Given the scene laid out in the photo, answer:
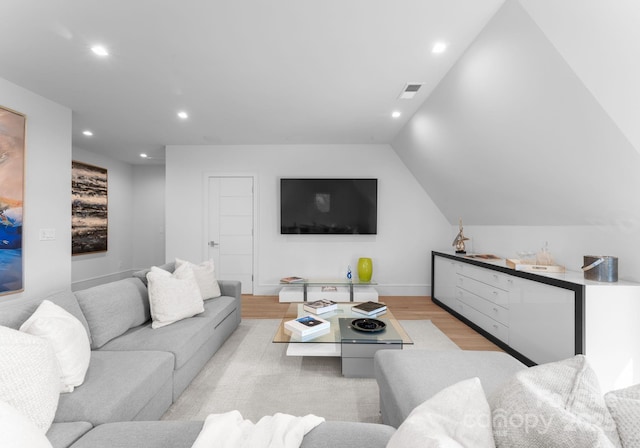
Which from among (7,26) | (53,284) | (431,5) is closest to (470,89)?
(431,5)

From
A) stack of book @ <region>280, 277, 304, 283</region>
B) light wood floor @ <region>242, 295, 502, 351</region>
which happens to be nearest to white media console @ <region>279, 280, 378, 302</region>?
stack of book @ <region>280, 277, 304, 283</region>

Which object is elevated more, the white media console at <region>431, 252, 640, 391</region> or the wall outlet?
the wall outlet

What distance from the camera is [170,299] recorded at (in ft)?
8.04

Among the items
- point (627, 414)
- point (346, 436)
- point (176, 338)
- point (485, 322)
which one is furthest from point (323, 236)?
point (627, 414)

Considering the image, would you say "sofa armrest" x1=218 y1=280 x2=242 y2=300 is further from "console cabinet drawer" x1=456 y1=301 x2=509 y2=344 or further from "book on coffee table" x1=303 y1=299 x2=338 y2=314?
"console cabinet drawer" x1=456 y1=301 x2=509 y2=344

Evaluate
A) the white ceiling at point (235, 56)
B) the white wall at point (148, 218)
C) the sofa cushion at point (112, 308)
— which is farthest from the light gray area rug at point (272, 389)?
the white wall at point (148, 218)

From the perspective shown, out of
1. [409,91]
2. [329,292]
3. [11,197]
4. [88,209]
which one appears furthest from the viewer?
[88,209]

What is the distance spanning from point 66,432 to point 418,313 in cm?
377

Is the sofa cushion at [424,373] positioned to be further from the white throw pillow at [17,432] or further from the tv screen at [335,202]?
the tv screen at [335,202]

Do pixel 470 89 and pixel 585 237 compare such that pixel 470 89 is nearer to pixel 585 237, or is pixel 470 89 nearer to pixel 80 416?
pixel 585 237

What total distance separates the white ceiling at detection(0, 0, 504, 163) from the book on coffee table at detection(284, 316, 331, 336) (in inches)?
85.7

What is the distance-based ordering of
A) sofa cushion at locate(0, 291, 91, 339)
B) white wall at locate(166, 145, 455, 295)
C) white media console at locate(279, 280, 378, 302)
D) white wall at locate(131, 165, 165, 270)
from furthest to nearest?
white wall at locate(131, 165, 165, 270) < white wall at locate(166, 145, 455, 295) < white media console at locate(279, 280, 378, 302) < sofa cushion at locate(0, 291, 91, 339)

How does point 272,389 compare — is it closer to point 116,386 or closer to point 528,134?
point 116,386

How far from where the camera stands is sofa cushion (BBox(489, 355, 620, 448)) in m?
0.61
